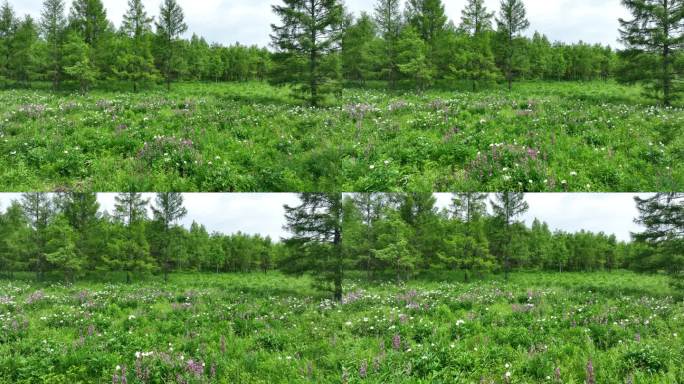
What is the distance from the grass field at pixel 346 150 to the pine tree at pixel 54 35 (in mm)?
19306

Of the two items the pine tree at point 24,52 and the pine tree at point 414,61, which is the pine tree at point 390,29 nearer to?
the pine tree at point 414,61

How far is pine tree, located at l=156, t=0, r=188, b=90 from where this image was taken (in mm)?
33094

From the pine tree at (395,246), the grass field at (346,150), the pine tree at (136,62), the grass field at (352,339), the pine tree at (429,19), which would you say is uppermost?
the pine tree at (429,19)

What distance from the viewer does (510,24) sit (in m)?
33.5

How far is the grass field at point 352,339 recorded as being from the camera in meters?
6.84

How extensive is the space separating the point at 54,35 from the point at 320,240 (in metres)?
33.6

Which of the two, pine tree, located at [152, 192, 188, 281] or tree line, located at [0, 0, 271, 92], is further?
tree line, located at [0, 0, 271, 92]

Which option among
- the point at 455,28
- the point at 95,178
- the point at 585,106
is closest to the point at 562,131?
the point at 585,106

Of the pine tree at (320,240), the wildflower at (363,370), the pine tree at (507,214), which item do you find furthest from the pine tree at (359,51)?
the wildflower at (363,370)

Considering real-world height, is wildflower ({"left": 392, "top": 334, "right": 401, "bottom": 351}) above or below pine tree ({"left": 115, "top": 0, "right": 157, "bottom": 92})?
below

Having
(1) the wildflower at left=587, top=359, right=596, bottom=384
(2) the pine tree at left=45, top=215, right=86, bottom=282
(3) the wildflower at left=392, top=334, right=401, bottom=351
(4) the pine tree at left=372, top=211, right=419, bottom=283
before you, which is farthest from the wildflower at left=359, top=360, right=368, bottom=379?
(2) the pine tree at left=45, top=215, right=86, bottom=282

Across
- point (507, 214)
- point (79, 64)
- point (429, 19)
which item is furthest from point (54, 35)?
point (507, 214)

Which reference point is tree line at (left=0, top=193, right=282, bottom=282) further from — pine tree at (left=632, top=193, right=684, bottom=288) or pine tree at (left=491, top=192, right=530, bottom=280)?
pine tree at (left=632, top=193, right=684, bottom=288)

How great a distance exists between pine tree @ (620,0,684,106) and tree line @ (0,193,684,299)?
10452 millimetres
